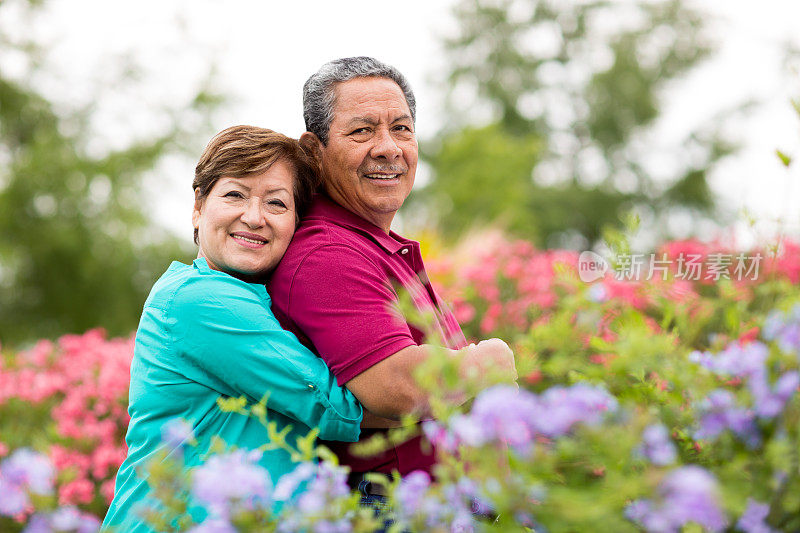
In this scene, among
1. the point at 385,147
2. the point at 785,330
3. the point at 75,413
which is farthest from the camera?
the point at 75,413

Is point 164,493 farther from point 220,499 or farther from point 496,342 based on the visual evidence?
point 496,342

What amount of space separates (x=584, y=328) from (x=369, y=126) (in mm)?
1141

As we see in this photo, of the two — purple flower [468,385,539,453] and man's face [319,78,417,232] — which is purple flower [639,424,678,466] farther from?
man's face [319,78,417,232]

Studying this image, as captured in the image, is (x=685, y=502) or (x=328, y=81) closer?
(x=685, y=502)

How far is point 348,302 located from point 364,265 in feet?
0.48

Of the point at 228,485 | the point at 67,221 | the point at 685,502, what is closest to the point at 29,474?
the point at 228,485

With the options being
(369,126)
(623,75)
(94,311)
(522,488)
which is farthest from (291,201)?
(623,75)

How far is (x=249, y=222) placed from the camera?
2.05 m

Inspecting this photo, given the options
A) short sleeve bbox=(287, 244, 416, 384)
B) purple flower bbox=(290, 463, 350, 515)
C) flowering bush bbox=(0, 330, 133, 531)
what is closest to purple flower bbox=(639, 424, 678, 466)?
purple flower bbox=(290, 463, 350, 515)

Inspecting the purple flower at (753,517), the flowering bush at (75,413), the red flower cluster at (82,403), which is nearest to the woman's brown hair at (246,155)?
the purple flower at (753,517)

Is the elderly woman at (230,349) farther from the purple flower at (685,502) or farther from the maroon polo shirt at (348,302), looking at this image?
the purple flower at (685,502)

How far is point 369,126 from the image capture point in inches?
92.9

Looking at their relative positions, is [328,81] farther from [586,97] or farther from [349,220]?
[586,97]

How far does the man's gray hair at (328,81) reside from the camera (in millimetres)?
2340
